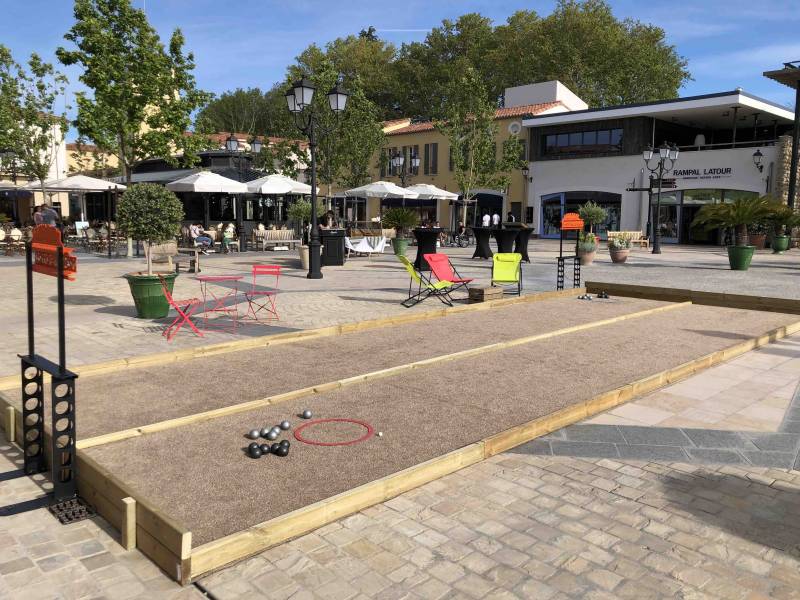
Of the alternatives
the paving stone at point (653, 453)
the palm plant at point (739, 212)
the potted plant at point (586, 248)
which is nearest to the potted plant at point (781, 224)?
the palm plant at point (739, 212)

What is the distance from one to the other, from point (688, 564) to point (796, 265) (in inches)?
779

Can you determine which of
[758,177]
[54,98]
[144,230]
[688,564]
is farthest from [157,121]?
[758,177]

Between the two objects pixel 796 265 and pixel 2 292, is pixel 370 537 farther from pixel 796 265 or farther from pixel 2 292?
pixel 796 265

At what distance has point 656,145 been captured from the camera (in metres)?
33.8

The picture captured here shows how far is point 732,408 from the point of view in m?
5.39

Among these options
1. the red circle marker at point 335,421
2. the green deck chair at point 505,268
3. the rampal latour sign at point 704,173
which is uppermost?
the rampal latour sign at point 704,173

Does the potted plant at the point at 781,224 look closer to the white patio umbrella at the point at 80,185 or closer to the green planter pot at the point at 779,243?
the green planter pot at the point at 779,243

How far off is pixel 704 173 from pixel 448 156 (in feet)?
50.0

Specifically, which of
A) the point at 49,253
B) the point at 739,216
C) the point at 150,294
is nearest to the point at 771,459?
the point at 49,253

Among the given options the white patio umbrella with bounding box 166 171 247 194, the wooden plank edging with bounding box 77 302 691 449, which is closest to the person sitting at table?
the white patio umbrella with bounding box 166 171 247 194

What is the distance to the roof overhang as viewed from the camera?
30.1m

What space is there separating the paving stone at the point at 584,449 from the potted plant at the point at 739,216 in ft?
44.0

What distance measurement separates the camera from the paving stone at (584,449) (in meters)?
4.36

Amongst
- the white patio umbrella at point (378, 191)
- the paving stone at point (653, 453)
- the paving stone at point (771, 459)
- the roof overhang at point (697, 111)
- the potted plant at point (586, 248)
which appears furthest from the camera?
the roof overhang at point (697, 111)
